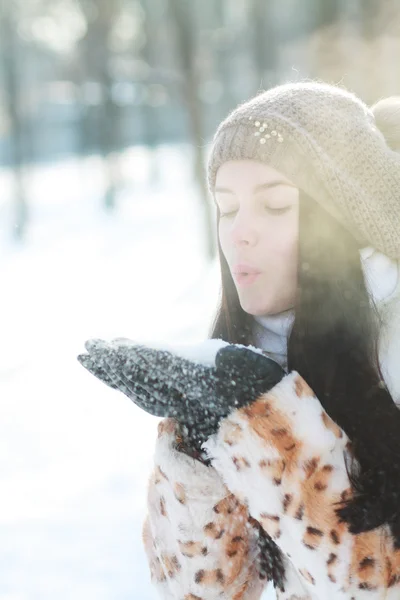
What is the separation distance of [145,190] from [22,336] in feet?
52.3

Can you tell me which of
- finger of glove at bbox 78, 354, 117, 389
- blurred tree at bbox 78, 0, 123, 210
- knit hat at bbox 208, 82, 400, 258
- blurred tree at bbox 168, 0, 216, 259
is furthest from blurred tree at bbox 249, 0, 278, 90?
finger of glove at bbox 78, 354, 117, 389

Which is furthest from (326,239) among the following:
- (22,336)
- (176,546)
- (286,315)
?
(22,336)

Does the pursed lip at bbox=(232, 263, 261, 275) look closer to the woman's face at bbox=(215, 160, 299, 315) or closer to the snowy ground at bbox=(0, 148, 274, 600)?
the woman's face at bbox=(215, 160, 299, 315)

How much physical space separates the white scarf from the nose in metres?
0.19

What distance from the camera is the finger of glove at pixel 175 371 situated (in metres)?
1.15

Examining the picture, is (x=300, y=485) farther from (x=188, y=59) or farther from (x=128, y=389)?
(x=188, y=59)

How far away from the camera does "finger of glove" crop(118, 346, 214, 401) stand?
115 centimetres

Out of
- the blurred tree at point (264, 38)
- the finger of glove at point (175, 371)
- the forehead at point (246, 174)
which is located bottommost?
the blurred tree at point (264, 38)

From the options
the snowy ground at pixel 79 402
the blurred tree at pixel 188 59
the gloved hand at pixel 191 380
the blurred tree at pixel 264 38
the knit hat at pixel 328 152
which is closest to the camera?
the gloved hand at pixel 191 380

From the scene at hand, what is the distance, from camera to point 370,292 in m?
1.41

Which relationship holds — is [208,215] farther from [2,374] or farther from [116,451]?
[116,451]

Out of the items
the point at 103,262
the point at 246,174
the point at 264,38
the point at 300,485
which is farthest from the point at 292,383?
the point at 264,38

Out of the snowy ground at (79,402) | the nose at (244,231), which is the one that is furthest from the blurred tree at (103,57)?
the nose at (244,231)

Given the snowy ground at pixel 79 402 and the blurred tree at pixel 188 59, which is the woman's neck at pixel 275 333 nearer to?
the snowy ground at pixel 79 402
